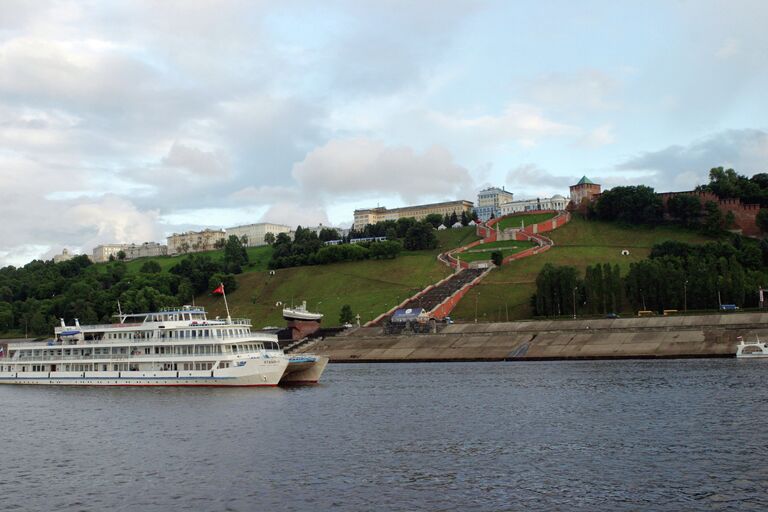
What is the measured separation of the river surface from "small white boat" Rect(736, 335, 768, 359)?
14581 millimetres

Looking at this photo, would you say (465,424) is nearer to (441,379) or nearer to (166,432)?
(166,432)

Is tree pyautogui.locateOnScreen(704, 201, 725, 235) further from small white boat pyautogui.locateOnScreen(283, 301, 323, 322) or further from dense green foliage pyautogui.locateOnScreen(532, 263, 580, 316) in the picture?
small white boat pyautogui.locateOnScreen(283, 301, 323, 322)

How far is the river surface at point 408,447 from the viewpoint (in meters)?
39.4

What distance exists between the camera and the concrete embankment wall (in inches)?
4286

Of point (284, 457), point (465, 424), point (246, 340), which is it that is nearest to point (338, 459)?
point (284, 457)

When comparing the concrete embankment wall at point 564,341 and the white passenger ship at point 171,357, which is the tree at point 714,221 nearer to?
the concrete embankment wall at point 564,341

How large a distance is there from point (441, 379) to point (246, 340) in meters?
23.8

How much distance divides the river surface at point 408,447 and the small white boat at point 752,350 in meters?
14.6

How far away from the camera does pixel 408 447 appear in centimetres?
5172

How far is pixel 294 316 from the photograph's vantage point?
155125mm

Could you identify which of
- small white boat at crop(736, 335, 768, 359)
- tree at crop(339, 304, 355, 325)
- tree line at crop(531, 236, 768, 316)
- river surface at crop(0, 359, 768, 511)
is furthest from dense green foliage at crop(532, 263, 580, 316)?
river surface at crop(0, 359, 768, 511)

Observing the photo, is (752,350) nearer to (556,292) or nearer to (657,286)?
(657,286)

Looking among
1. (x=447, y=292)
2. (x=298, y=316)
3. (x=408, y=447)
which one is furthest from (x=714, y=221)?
(x=408, y=447)

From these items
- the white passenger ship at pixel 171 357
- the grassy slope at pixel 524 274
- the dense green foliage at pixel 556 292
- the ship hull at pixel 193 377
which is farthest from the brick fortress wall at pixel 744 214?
the ship hull at pixel 193 377
